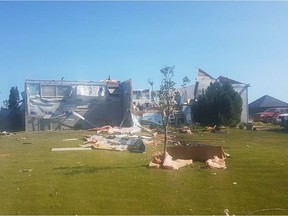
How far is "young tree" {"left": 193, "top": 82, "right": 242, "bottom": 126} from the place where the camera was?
31406 mm

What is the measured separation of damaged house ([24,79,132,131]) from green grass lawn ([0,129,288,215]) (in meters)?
21.9

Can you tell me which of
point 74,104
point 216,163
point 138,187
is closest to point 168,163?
point 216,163

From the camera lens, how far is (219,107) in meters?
31.6

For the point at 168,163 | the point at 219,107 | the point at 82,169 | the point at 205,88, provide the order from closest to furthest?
1. the point at 82,169
2. the point at 168,163
3. the point at 219,107
4. the point at 205,88

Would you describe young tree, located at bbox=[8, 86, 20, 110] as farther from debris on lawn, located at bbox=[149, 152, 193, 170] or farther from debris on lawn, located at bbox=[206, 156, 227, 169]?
debris on lawn, located at bbox=[206, 156, 227, 169]

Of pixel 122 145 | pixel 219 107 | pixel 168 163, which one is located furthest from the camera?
pixel 219 107

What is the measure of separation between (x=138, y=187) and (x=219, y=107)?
24.5 metres

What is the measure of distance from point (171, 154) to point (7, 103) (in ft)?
121

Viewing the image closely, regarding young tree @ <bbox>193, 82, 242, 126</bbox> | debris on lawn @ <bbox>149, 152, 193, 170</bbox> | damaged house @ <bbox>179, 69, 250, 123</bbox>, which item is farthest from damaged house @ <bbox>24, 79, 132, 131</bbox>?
debris on lawn @ <bbox>149, 152, 193, 170</bbox>

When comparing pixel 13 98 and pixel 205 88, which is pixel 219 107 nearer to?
pixel 205 88

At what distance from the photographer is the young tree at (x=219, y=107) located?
3141cm

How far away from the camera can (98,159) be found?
1310 centimetres

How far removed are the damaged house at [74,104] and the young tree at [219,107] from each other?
718 cm

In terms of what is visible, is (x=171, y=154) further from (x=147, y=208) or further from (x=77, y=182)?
(x=147, y=208)
